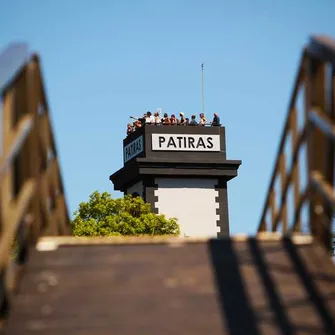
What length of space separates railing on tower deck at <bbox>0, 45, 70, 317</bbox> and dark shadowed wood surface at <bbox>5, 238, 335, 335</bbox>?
0.20 m

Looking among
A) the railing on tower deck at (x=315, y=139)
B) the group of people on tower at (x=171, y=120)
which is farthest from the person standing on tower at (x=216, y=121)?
the railing on tower deck at (x=315, y=139)

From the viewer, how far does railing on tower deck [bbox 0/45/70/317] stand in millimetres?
7184

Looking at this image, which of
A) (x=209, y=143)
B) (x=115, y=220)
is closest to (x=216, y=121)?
(x=209, y=143)

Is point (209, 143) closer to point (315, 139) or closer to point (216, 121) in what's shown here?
point (216, 121)

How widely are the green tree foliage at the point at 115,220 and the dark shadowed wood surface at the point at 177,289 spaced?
30840 millimetres

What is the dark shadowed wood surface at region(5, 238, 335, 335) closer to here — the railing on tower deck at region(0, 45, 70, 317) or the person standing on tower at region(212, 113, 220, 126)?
the railing on tower deck at region(0, 45, 70, 317)

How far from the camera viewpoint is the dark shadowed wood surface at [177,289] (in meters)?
7.14

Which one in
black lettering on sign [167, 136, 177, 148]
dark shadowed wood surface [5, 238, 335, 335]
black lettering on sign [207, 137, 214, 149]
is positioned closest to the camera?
dark shadowed wood surface [5, 238, 335, 335]

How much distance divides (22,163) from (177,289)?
151cm

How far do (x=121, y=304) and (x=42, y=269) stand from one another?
78 centimetres

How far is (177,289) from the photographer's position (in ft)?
25.1

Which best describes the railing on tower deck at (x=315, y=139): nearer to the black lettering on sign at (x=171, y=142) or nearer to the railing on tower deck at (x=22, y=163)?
the railing on tower deck at (x=22, y=163)

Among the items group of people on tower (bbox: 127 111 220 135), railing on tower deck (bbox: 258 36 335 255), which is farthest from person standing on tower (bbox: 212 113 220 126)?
railing on tower deck (bbox: 258 36 335 255)

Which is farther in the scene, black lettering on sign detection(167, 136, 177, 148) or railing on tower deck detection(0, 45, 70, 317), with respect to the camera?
black lettering on sign detection(167, 136, 177, 148)
